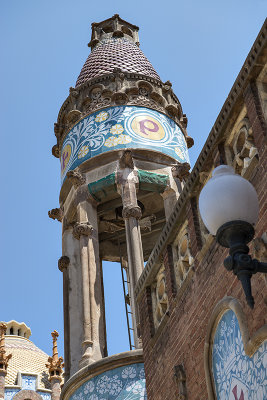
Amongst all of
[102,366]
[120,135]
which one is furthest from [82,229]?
[102,366]

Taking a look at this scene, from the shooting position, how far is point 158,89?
2008cm

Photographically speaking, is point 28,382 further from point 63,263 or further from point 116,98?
point 116,98

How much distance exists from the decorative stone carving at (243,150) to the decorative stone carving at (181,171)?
9610 millimetres

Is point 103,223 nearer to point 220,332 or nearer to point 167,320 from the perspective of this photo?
point 167,320

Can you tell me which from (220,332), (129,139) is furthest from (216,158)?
(129,139)

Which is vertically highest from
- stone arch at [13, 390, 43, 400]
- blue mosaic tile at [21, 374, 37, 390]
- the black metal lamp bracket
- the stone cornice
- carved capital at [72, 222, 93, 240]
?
blue mosaic tile at [21, 374, 37, 390]

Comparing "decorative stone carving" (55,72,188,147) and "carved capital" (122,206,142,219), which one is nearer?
"carved capital" (122,206,142,219)

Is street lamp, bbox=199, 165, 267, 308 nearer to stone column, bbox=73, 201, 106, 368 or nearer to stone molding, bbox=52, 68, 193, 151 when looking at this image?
stone column, bbox=73, 201, 106, 368

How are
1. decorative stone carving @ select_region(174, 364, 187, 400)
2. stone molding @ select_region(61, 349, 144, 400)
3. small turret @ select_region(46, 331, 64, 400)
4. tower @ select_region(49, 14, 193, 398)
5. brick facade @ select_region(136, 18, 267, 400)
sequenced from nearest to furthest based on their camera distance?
brick facade @ select_region(136, 18, 267, 400) → decorative stone carving @ select_region(174, 364, 187, 400) → stone molding @ select_region(61, 349, 144, 400) → tower @ select_region(49, 14, 193, 398) → small turret @ select_region(46, 331, 64, 400)

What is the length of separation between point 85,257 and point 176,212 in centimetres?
726

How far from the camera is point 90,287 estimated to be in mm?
16078

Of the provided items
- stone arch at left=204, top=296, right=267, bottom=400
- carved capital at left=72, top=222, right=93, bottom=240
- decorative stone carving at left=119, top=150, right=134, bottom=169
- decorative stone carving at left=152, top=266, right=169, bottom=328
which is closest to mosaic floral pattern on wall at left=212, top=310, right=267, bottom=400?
stone arch at left=204, top=296, right=267, bottom=400

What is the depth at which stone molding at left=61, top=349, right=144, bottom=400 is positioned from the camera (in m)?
13.3

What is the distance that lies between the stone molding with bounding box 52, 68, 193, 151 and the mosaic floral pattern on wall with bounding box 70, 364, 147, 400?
25.6 ft
